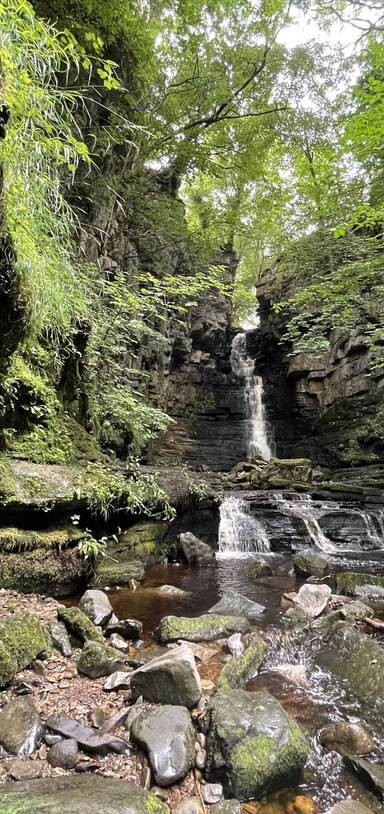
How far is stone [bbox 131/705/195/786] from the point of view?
81.0 inches

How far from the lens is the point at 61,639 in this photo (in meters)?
3.29

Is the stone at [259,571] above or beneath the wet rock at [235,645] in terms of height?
above

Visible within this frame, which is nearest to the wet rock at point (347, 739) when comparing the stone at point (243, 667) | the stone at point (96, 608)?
the stone at point (243, 667)

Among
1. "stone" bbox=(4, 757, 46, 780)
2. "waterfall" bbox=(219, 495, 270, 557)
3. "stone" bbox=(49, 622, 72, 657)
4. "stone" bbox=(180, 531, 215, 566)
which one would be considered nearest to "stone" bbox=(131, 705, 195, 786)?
"stone" bbox=(4, 757, 46, 780)

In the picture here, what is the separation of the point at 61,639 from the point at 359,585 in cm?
433

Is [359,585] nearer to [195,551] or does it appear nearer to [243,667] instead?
[243,667]

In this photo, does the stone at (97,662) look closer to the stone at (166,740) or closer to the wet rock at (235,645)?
the stone at (166,740)

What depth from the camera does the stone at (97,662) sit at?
9.71 feet

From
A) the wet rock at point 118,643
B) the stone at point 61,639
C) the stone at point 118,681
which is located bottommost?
the wet rock at point 118,643

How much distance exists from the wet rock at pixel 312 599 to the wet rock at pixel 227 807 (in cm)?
290

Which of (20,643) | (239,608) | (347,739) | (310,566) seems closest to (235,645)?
(239,608)

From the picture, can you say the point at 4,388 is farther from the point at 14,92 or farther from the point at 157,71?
the point at 157,71

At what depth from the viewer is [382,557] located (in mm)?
7988

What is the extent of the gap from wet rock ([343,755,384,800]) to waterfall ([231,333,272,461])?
54.9 feet
